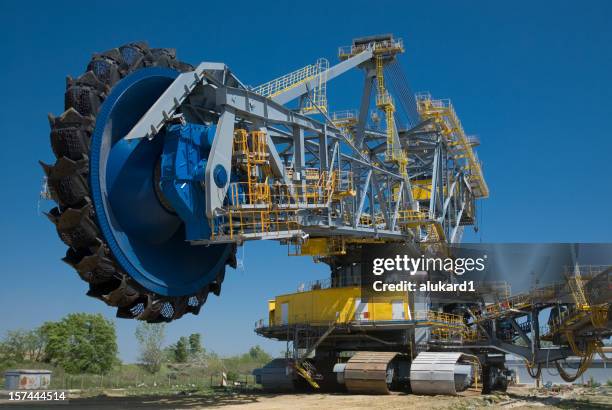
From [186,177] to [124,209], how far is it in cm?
228

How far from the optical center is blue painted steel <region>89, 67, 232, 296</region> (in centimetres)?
2142

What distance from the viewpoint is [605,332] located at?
97.2ft

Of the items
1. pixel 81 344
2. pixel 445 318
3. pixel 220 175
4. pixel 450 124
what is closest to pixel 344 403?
pixel 445 318

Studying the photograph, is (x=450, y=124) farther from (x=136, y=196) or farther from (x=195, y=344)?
(x=195, y=344)

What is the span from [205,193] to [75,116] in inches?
183

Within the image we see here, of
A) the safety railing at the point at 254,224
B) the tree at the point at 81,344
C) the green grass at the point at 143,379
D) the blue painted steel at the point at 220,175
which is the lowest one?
the green grass at the point at 143,379

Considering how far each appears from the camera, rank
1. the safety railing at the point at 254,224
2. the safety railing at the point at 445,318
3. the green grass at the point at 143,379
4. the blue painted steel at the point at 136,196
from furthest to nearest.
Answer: the green grass at the point at 143,379, the safety railing at the point at 445,318, the safety railing at the point at 254,224, the blue painted steel at the point at 136,196

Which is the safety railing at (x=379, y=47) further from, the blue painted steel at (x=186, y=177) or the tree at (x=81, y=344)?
the tree at (x=81, y=344)

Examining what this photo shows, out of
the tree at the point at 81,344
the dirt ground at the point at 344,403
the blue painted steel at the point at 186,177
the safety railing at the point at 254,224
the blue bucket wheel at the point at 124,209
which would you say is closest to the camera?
the blue bucket wheel at the point at 124,209

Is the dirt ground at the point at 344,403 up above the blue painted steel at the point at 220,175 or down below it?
below

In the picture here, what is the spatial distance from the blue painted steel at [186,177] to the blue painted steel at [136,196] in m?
0.91

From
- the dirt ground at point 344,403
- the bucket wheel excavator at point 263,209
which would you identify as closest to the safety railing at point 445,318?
the bucket wheel excavator at point 263,209

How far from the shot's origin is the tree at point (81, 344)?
69.3 meters

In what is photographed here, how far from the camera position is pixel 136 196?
2273cm
